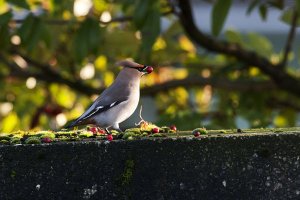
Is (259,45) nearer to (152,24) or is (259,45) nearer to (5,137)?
(152,24)

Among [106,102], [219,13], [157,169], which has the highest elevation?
[219,13]

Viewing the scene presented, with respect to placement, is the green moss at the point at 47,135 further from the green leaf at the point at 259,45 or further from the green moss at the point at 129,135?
the green leaf at the point at 259,45

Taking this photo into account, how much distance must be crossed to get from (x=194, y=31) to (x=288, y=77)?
93 cm

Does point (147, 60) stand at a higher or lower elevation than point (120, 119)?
higher

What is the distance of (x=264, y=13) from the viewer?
20.3 feet

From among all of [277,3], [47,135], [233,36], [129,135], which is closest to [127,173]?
[129,135]

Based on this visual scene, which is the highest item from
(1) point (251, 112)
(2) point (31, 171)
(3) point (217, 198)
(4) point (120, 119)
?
(1) point (251, 112)

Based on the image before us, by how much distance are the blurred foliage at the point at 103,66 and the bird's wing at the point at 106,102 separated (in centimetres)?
147

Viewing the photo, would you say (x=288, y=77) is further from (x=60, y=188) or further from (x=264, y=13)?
(x=60, y=188)

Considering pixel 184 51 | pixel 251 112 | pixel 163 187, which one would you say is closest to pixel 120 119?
pixel 163 187

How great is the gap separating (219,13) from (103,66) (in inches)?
106

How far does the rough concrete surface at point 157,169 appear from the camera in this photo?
120 inches

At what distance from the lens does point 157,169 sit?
3.09 m

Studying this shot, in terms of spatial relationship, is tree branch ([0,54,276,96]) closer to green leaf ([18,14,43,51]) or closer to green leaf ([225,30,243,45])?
green leaf ([225,30,243,45])
